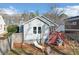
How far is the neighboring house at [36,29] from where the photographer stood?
14.1 ft

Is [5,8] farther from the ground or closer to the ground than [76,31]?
farther from the ground

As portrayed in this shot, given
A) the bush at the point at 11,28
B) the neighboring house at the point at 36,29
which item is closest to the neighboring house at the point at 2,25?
the bush at the point at 11,28

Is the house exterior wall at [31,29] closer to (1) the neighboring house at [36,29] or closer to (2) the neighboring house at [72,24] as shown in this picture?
(1) the neighboring house at [36,29]

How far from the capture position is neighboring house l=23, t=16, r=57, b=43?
4.29 meters

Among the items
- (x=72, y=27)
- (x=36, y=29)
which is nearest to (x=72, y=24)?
(x=72, y=27)

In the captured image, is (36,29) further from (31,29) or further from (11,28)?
(11,28)

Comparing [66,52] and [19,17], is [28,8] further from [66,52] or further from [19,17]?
[66,52]

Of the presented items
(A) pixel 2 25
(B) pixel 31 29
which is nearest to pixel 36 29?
(B) pixel 31 29

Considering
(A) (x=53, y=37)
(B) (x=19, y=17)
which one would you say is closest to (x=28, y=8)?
(B) (x=19, y=17)

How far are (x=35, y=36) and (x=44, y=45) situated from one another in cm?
15

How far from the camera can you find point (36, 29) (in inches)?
169

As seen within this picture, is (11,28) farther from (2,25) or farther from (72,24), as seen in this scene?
(72,24)

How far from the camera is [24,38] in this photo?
14.1ft
